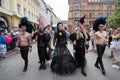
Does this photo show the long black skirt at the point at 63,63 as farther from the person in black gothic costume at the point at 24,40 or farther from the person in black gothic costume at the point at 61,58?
the person in black gothic costume at the point at 24,40

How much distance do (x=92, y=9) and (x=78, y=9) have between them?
18.2 feet

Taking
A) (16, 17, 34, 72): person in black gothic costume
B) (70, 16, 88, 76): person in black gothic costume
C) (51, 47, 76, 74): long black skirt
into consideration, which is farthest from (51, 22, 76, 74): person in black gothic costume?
(16, 17, 34, 72): person in black gothic costume

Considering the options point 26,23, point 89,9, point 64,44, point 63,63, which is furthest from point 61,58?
point 89,9

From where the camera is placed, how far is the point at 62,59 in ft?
25.2

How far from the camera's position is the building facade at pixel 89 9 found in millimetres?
79500

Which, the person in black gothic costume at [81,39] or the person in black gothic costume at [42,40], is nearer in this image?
the person in black gothic costume at [81,39]

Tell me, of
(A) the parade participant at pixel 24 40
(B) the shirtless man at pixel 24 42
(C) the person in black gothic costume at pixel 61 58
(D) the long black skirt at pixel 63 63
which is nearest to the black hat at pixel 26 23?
(A) the parade participant at pixel 24 40

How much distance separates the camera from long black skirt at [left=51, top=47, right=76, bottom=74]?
299 inches

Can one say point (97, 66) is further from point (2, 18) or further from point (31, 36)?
point (2, 18)

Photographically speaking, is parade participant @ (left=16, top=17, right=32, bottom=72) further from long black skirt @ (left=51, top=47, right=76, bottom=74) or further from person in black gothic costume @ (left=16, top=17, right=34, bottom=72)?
long black skirt @ (left=51, top=47, right=76, bottom=74)

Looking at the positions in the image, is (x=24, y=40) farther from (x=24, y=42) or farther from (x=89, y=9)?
(x=89, y=9)

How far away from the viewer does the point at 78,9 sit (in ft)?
261

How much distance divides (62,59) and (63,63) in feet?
0.52

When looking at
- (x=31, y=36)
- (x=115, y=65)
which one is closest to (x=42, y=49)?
(x=31, y=36)
